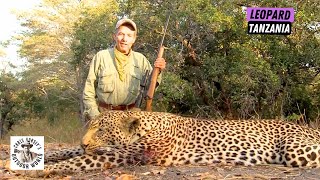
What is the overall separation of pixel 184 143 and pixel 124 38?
4.71 feet

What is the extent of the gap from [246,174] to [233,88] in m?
9.21

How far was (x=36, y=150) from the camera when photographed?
4.08 metres

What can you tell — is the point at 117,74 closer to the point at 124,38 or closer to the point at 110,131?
the point at 124,38

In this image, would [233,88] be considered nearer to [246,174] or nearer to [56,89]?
[246,174]

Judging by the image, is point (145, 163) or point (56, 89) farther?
point (56, 89)

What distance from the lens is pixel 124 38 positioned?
222 inches

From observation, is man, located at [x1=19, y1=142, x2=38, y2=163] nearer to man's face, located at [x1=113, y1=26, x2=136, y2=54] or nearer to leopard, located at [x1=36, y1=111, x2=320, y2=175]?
leopard, located at [x1=36, y1=111, x2=320, y2=175]

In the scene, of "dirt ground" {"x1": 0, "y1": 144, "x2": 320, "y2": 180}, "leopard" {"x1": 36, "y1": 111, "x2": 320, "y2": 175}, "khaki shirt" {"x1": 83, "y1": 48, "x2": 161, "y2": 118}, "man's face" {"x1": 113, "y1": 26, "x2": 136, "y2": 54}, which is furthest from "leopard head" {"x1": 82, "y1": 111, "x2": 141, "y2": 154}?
"man's face" {"x1": 113, "y1": 26, "x2": 136, "y2": 54}

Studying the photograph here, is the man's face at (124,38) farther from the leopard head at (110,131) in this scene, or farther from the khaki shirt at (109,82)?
the leopard head at (110,131)

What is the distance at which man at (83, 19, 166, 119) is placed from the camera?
5652mm

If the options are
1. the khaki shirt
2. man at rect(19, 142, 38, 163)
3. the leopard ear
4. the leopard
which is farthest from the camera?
the khaki shirt

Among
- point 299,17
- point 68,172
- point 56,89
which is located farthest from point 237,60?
point 56,89

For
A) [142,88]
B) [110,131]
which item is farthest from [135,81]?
[110,131]

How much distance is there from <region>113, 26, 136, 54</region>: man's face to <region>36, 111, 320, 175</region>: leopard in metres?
0.91
